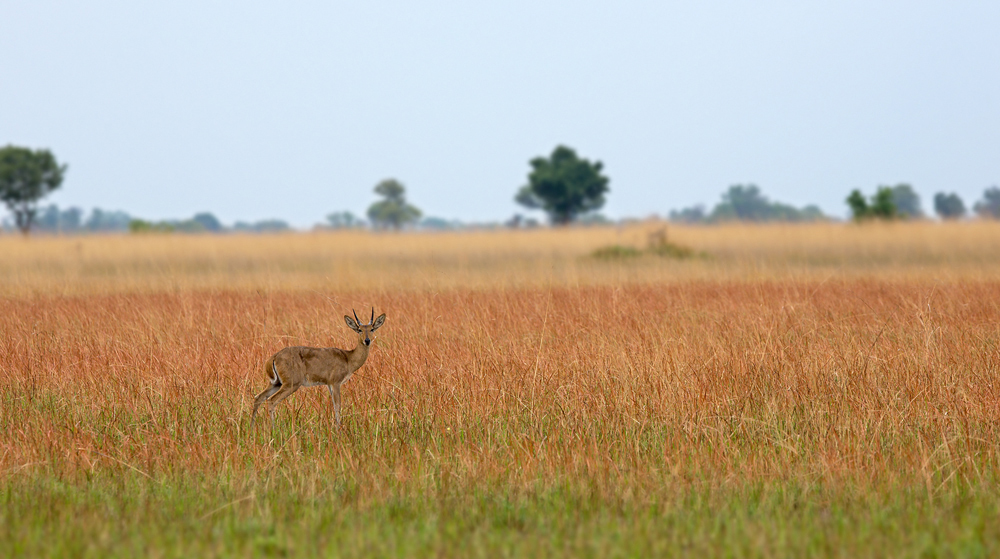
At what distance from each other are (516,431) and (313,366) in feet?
4.09

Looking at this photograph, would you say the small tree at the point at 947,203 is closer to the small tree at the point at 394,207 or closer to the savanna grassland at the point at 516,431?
the small tree at the point at 394,207

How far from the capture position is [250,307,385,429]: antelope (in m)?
5.03

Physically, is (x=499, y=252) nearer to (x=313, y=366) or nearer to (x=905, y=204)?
(x=313, y=366)

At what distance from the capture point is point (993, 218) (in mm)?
26250

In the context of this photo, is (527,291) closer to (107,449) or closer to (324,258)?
(107,449)

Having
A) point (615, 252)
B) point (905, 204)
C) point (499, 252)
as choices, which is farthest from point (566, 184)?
point (905, 204)

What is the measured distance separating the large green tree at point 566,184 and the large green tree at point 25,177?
2595cm

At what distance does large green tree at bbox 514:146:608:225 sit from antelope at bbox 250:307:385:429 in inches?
1811

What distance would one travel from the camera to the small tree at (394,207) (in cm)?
8256

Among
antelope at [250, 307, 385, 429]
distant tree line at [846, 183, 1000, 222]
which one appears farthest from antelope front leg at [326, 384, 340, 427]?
distant tree line at [846, 183, 1000, 222]

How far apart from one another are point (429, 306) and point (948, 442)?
18.8 feet

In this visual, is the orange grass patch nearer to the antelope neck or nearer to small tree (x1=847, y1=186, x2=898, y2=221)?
the antelope neck

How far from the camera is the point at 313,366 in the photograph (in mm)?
5090

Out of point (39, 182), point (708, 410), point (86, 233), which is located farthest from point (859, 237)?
point (39, 182)
